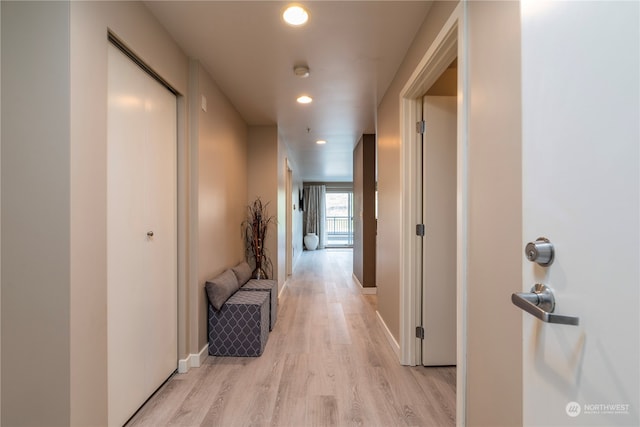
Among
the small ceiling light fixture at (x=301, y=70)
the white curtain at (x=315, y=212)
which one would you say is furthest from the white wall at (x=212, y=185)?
the white curtain at (x=315, y=212)

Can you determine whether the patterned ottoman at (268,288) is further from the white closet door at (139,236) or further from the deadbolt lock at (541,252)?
the deadbolt lock at (541,252)

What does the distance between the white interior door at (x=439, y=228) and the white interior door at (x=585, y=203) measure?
140 centimetres

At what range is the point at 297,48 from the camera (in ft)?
6.75

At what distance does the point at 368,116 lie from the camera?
11.6 ft

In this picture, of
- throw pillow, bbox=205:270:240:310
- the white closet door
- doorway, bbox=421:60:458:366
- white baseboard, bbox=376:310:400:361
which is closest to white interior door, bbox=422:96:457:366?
doorway, bbox=421:60:458:366

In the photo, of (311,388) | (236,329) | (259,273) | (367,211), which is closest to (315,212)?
(367,211)

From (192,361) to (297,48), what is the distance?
8.08 ft

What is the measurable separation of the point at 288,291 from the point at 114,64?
3.67 m

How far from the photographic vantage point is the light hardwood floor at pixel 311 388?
5.36 ft

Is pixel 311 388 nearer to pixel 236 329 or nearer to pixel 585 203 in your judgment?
pixel 236 329

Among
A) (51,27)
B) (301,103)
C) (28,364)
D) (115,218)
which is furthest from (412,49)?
(28,364)

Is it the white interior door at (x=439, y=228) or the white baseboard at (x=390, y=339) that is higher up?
the white interior door at (x=439, y=228)

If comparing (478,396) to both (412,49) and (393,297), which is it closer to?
(393,297)

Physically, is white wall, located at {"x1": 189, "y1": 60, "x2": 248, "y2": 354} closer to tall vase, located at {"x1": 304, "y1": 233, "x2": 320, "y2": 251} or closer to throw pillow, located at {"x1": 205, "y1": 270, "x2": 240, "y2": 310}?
throw pillow, located at {"x1": 205, "y1": 270, "x2": 240, "y2": 310}
